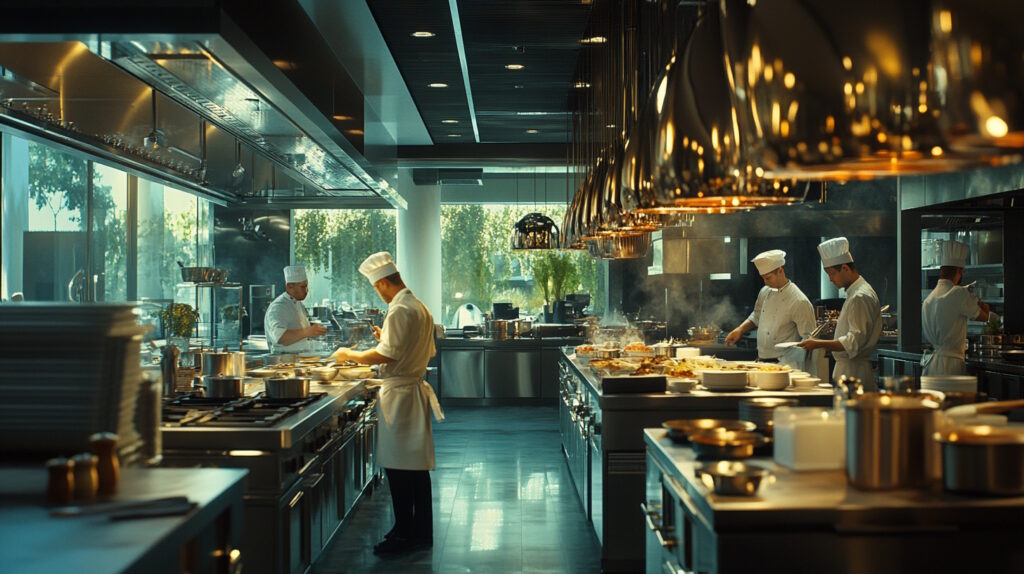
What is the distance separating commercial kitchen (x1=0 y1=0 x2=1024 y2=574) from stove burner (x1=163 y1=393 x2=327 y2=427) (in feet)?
0.09

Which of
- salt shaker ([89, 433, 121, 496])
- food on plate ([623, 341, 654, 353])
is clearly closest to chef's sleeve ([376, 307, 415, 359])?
food on plate ([623, 341, 654, 353])

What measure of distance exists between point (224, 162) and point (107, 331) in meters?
5.09

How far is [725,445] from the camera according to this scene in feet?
9.70

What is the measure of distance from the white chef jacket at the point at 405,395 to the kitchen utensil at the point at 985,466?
339 centimetres

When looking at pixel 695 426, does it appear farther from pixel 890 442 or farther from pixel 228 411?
pixel 228 411

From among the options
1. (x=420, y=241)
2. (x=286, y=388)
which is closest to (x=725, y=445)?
(x=286, y=388)

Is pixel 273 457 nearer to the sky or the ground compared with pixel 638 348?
nearer to the ground

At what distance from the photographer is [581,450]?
5.92 meters

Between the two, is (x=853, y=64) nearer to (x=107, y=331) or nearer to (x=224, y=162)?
(x=107, y=331)

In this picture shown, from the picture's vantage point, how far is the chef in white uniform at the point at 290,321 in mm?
8406

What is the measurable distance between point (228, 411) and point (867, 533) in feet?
9.33

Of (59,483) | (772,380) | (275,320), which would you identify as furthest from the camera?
(275,320)

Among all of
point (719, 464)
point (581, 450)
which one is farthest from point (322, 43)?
point (719, 464)

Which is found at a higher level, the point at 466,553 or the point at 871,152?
the point at 871,152
